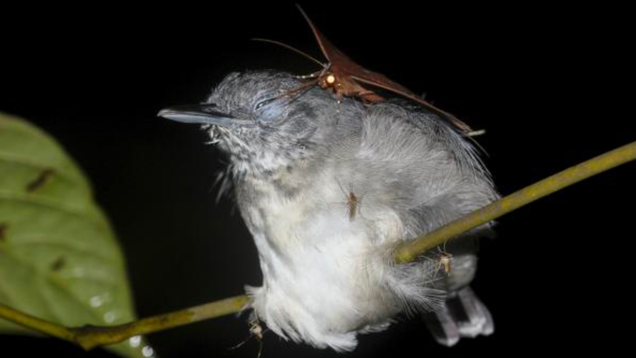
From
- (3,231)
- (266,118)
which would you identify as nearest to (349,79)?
(266,118)

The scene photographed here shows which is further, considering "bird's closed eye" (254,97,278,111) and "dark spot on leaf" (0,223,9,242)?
"bird's closed eye" (254,97,278,111)

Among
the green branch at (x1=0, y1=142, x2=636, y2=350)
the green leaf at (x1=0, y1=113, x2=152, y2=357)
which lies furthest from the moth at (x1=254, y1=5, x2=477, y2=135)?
the green leaf at (x1=0, y1=113, x2=152, y2=357)

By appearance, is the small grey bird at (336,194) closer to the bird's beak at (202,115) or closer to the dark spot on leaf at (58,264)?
the bird's beak at (202,115)

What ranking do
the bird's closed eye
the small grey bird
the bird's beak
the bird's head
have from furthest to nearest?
the bird's closed eye, the bird's head, the bird's beak, the small grey bird

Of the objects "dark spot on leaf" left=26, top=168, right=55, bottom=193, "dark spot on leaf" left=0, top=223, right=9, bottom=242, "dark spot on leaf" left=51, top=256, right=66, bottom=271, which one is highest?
"dark spot on leaf" left=26, top=168, right=55, bottom=193

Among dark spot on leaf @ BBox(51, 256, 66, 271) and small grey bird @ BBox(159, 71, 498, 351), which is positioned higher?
dark spot on leaf @ BBox(51, 256, 66, 271)

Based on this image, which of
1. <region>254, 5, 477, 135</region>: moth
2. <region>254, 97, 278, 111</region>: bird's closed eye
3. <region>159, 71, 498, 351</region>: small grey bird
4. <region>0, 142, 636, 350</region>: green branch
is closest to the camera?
<region>0, 142, 636, 350</region>: green branch

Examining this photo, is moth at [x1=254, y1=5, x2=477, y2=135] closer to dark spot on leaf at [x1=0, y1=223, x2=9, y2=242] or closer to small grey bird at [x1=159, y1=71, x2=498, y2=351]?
small grey bird at [x1=159, y1=71, x2=498, y2=351]

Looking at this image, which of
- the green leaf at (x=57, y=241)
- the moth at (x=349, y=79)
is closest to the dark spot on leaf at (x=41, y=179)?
the green leaf at (x=57, y=241)

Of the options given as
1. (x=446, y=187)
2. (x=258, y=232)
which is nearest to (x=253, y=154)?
(x=258, y=232)

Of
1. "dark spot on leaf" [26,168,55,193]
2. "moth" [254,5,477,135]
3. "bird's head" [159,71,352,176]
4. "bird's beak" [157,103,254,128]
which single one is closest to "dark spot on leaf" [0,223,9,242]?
"dark spot on leaf" [26,168,55,193]
